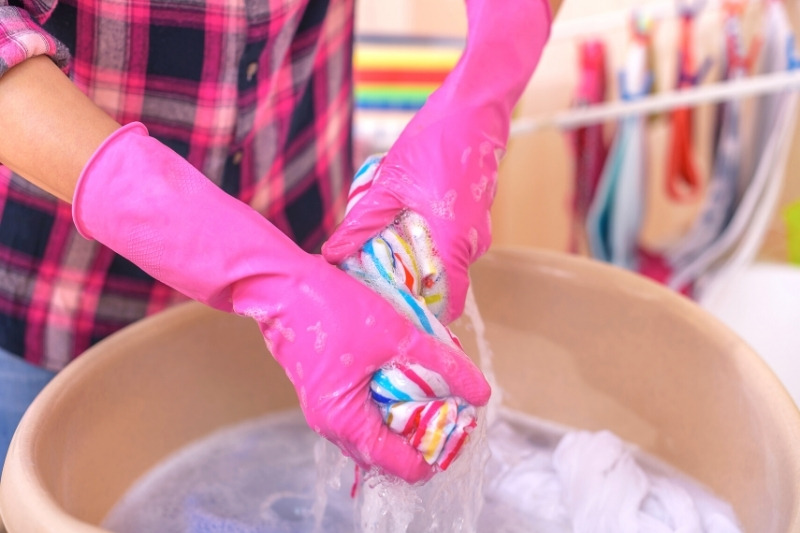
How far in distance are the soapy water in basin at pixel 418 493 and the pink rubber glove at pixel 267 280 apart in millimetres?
94

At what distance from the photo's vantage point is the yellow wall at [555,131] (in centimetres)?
152

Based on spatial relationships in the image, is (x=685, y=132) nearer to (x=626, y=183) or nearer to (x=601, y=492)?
(x=626, y=183)

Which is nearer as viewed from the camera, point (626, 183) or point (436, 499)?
point (436, 499)

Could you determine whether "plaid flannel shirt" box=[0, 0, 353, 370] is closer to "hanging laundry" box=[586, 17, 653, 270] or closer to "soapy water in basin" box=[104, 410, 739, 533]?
"soapy water in basin" box=[104, 410, 739, 533]

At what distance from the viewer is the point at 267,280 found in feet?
1.89

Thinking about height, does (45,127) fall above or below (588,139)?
above

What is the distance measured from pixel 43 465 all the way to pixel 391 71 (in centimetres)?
125

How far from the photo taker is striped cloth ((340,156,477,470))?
0.57m

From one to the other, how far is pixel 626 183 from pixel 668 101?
0.60 ft

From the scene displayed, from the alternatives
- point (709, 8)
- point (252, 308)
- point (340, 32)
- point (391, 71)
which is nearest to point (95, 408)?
point (252, 308)

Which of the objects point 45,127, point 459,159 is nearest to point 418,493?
point 459,159

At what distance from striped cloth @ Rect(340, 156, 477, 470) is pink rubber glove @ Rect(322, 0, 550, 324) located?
0.03 feet

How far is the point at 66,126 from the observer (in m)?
0.58

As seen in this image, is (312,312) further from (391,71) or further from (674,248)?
(391,71)
